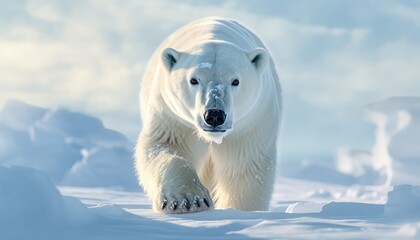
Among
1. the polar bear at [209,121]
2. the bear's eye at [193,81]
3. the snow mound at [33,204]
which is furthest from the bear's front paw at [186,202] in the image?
the snow mound at [33,204]

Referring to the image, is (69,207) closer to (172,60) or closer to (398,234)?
(398,234)

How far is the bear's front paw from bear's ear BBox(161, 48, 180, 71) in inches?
44.5

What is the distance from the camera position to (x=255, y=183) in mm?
5980

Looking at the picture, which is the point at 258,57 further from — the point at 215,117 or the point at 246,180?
the point at 246,180

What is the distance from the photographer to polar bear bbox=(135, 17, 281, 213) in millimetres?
4824

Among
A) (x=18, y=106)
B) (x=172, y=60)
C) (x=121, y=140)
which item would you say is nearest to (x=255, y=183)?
(x=172, y=60)

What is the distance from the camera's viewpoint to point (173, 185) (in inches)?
193

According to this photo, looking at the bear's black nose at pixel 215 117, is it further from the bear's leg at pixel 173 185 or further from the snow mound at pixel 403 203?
the snow mound at pixel 403 203

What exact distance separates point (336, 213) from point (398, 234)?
1.06 meters

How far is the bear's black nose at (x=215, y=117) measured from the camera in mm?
4652

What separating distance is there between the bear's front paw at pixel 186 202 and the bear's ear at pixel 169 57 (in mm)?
1130

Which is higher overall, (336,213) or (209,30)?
(209,30)

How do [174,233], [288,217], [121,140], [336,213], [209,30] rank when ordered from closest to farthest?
[174,233], [288,217], [336,213], [209,30], [121,140]

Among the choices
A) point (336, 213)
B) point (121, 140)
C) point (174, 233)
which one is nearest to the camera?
point (174, 233)
